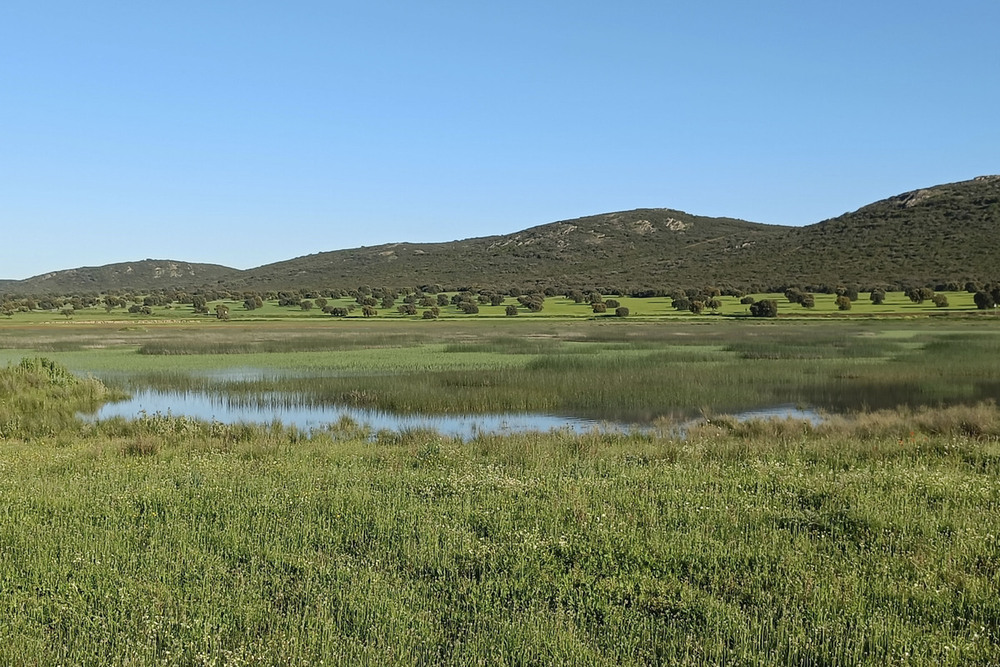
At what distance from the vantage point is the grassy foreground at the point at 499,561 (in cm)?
668

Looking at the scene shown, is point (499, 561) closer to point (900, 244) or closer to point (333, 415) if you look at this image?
point (333, 415)

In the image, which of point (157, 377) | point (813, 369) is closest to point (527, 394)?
point (813, 369)

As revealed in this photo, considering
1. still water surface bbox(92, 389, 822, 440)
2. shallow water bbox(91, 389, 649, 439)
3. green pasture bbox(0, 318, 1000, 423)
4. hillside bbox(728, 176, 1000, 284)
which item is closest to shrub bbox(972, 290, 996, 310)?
green pasture bbox(0, 318, 1000, 423)

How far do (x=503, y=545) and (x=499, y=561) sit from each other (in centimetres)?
40

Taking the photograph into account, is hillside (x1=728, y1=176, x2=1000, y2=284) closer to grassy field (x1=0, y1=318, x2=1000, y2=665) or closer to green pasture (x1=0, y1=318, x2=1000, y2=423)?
green pasture (x1=0, y1=318, x2=1000, y2=423)

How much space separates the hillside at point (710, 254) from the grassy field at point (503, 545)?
280 feet

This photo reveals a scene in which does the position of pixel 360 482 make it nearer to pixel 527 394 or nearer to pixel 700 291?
pixel 527 394

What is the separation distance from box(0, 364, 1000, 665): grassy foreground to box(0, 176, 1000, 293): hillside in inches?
3470

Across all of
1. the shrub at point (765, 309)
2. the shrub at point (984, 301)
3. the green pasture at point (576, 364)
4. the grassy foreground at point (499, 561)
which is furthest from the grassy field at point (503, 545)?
the shrub at point (984, 301)

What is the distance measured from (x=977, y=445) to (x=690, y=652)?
11961mm

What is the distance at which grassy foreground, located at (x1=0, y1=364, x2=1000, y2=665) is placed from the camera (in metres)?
6.68

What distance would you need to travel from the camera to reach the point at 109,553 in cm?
873

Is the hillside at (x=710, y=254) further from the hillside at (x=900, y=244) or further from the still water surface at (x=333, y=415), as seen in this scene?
the still water surface at (x=333, y=415)

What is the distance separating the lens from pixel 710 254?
13988 centimetres
